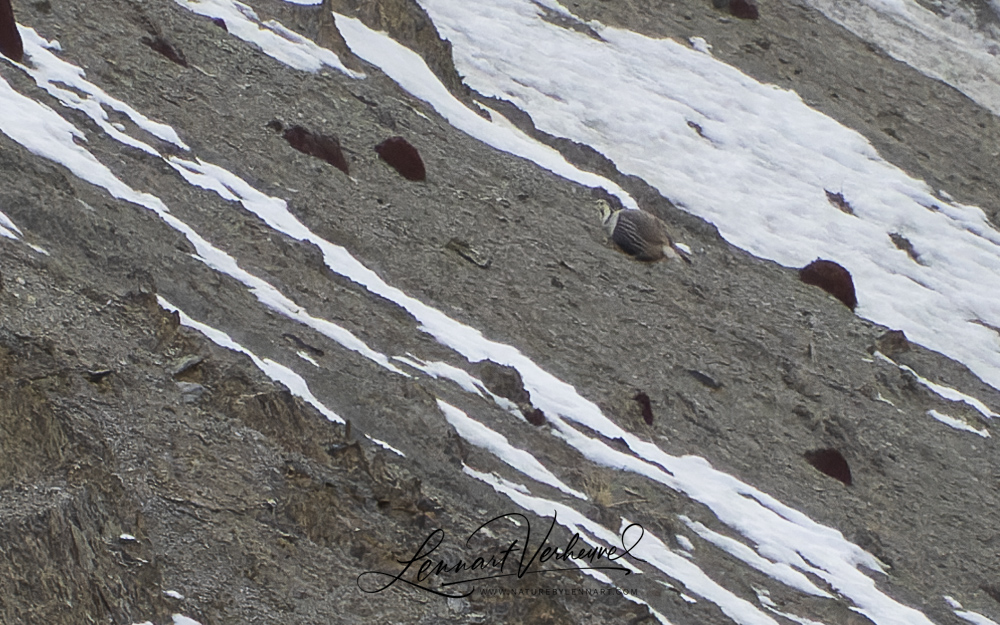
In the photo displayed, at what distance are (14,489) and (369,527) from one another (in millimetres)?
4149

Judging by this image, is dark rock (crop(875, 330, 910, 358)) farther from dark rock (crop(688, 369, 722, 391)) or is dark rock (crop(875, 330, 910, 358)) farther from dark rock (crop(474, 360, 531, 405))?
dark rock (crop(474, 360, 531, 405))

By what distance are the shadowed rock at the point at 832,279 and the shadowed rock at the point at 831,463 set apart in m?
3.81

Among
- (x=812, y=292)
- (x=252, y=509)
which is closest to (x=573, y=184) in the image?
(x=812, y=292)

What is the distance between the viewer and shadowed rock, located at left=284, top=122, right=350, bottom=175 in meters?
17.0

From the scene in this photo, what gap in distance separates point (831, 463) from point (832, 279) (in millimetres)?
4538

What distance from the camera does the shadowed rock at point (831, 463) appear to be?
1580cm

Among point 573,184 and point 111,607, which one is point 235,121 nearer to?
point 573,184

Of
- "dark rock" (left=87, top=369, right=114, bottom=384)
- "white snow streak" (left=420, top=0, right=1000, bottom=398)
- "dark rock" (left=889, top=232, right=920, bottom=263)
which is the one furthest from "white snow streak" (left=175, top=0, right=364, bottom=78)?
"dark rock" (left=889, top=232, right=920, bottom=263)

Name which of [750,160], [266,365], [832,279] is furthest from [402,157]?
[832,279]

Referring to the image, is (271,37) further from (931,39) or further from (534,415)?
(931,39)

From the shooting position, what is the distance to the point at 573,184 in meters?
18.9

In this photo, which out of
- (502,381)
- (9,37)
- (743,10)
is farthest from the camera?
(743,10)

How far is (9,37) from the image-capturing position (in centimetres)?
1521

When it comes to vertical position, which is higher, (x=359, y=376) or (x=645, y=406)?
(x=645, y=406)
